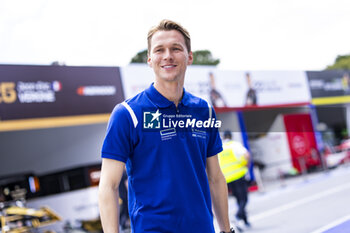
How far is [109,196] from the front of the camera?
5.10 feet

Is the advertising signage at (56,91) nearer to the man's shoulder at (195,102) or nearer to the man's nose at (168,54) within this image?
the man's shoulder at (195,102)

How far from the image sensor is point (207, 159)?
6.10ft

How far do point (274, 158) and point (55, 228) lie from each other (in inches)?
339

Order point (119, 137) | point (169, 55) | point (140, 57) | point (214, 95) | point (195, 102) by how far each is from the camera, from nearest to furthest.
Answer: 1. point (119, 137)
2. point (169, 55)
3. point (195, 102)
4. point (214, 95)
5. point (140, 57)

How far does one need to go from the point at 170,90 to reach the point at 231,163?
4.73 metres

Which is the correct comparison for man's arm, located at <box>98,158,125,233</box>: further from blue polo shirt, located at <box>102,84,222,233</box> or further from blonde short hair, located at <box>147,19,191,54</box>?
blonde short hair, located at <box>147,19,191,54</box>

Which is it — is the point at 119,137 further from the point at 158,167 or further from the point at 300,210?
the point at 300,210

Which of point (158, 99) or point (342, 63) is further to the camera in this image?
point (342, 63)

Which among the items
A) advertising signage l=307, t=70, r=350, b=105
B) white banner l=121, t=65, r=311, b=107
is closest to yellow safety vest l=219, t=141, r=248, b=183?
white banner l=121, t=65, r=311, b=107

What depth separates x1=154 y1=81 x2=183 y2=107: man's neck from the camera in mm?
1730

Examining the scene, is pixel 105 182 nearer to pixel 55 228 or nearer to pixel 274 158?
pixel 55 228

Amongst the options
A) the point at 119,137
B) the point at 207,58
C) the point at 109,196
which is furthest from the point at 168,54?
the point at 207,58

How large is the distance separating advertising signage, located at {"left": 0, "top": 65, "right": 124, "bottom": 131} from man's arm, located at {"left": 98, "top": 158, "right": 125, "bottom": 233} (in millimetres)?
8183

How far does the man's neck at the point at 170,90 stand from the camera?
1.73 m
